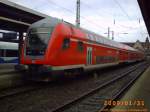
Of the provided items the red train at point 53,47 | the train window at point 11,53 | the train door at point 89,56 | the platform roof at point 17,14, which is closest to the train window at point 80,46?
the red train at point 53,47

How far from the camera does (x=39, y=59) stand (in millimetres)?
13141

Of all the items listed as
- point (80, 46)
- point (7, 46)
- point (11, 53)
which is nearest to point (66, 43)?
point (80, 46)

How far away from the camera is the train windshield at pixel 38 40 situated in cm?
1330

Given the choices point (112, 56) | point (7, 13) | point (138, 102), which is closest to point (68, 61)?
point (138, 102)

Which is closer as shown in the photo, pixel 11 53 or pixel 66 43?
pixel 66 43

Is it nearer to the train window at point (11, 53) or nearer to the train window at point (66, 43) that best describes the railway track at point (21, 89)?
the train window at point (66, 43)

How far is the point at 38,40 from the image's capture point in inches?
537

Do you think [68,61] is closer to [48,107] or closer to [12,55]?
[48,107]

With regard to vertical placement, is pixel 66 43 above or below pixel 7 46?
below

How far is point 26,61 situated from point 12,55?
72.5 feet
